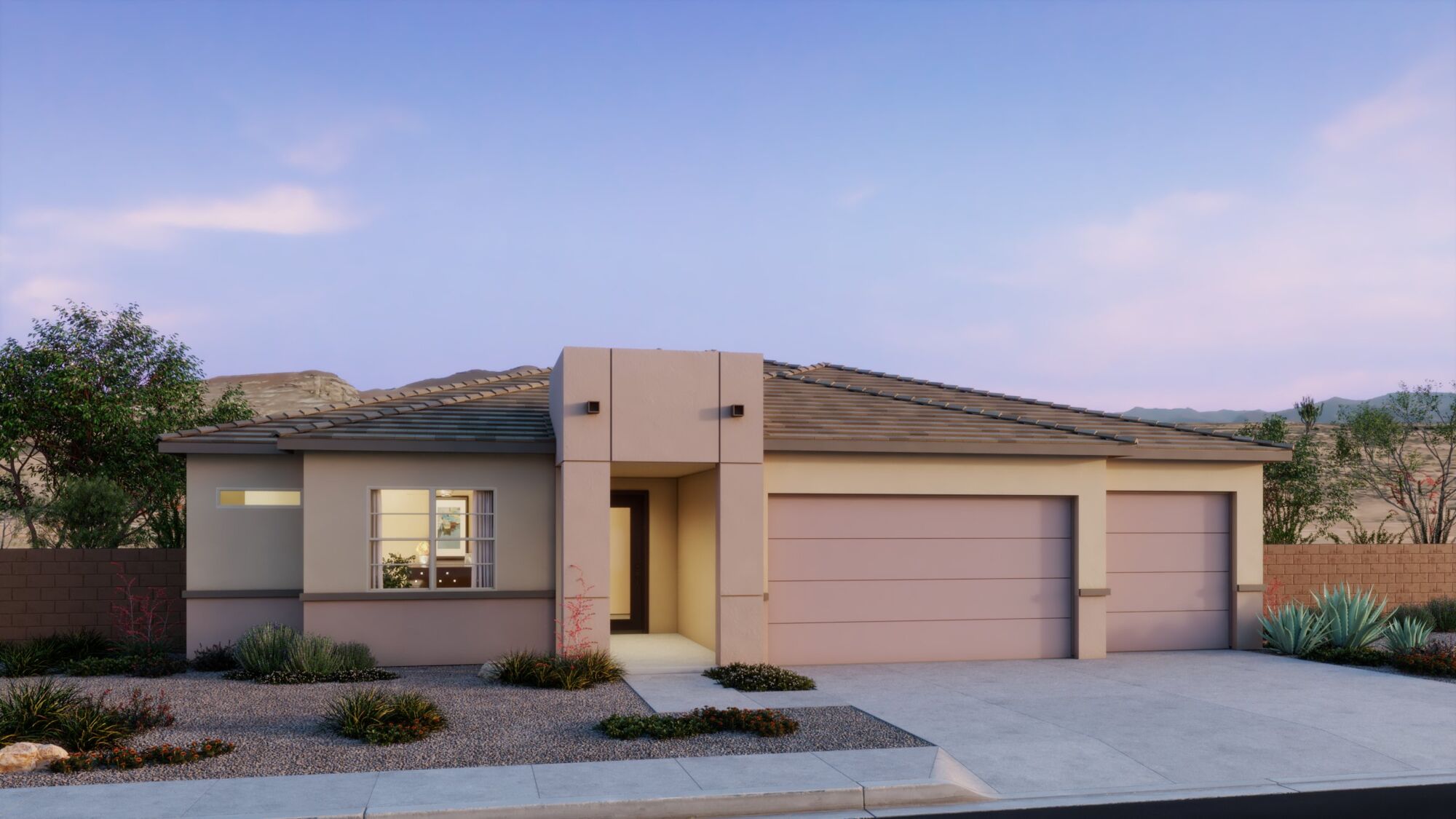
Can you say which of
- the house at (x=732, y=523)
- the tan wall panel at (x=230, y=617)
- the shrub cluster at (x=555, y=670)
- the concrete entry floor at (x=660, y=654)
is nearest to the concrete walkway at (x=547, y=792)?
the shrub cluster at (x=555, y=670)

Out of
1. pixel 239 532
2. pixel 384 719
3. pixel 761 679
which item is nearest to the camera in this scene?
pixel 384 719

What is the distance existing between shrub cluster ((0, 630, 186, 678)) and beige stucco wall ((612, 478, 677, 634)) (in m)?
7.08

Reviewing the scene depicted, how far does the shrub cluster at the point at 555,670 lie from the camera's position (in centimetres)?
1253

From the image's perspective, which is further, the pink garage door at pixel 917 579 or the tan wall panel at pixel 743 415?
the pink garage door at pixel 917 579

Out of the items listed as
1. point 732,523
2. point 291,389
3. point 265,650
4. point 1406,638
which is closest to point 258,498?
point 265,650

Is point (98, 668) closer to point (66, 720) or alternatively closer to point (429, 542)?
point (429, 542)

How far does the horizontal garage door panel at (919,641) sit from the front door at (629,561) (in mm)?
3965

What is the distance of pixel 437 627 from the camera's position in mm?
14523

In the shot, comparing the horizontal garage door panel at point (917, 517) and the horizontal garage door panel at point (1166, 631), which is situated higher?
the horizontal garage door panel at point (917, 517)

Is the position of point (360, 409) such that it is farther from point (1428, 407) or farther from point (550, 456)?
point (1428, 407)

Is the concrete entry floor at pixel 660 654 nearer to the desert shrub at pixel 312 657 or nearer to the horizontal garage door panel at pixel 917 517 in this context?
the horizontal garage door panel at pixel 917 517

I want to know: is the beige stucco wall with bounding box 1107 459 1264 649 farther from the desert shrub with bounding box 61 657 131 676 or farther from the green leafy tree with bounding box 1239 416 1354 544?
the desert shrub with bounding box 61 657 131 676

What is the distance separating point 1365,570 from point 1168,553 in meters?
5.42

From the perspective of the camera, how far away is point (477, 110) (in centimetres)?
2062
